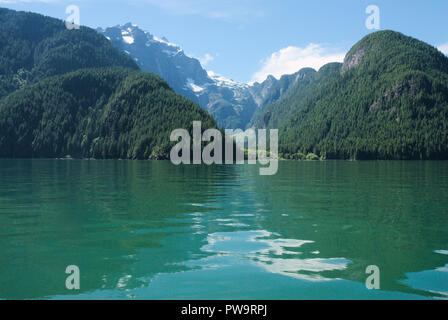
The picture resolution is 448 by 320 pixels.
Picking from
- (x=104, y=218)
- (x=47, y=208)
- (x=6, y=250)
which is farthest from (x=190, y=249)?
(x=47, y=208)

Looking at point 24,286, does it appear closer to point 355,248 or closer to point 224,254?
point 224,254

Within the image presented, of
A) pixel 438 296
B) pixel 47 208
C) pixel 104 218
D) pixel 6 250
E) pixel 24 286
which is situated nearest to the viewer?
pixel 438 296

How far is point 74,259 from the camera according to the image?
55.2 feet

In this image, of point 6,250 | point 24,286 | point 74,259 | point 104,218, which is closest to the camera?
point 24,286

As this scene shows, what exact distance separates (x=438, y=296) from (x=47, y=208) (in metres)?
28.9

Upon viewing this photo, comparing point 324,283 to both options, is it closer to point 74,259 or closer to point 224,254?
point 224,254

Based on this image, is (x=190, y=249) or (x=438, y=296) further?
(x=190, y=249)

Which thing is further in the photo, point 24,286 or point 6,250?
point 6,250

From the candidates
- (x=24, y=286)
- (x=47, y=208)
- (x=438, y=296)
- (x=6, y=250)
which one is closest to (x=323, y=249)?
(x=438, y=296)

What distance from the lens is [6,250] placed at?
719 inches
